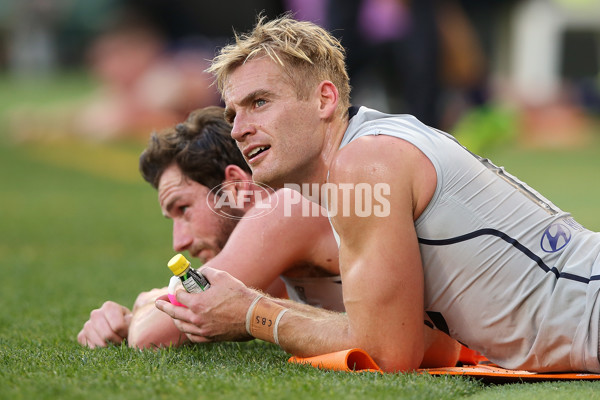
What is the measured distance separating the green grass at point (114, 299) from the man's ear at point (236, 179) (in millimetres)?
727

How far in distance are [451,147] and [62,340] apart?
2.03 m

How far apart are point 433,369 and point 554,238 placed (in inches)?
27.6

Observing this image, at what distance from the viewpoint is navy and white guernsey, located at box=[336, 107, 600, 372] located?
3.21 meters

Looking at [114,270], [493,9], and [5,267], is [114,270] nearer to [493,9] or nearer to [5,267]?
[5,267]

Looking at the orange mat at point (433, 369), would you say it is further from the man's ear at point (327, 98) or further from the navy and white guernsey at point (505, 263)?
the man's ear at point (327, 98)

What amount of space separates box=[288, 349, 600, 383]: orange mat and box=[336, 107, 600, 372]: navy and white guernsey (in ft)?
0.15

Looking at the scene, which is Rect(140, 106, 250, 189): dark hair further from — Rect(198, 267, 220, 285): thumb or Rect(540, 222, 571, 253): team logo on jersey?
Rect(540, 222, 571, 253): team logo on jersey

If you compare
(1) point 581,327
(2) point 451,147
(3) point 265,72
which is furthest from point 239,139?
(1) point 581,327

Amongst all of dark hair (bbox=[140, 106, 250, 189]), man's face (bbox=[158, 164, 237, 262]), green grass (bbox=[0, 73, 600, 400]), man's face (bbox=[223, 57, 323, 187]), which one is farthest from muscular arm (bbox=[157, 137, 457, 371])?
dark hair (bbox=[140, 106, 250, 189])

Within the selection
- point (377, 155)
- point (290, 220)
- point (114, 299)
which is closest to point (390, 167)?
point (377, 155)

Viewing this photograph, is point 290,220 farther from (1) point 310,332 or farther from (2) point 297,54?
(2) point 297,54

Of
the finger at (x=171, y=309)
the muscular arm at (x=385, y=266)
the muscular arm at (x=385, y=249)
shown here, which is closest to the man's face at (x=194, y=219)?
the finger at (x=171, y=309)

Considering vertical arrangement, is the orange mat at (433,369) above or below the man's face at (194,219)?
below

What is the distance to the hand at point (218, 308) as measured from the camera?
3463 millimetres
